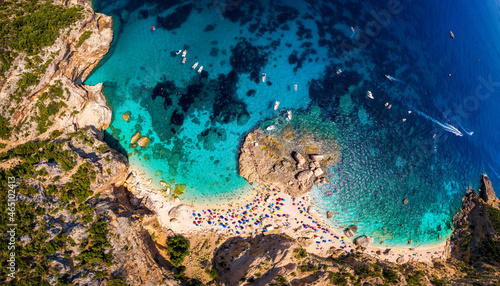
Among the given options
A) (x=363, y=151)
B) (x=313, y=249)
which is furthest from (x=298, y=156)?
(x=313, y=249)

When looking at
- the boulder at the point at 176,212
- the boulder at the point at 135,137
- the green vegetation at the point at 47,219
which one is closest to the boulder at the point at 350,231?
the boulder at the point at 176,212

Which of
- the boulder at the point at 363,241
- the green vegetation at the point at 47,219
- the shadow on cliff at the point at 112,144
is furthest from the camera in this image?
the boulder at the point at 363,241

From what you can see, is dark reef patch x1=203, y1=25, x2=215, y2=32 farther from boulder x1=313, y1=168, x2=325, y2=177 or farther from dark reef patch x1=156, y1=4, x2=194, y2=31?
boulder x1=313, y1=168, x2=325, y2=177

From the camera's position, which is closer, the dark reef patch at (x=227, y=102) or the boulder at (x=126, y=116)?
the boulder at (x=126, y=116)

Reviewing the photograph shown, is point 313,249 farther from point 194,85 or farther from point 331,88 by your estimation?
point 194,85

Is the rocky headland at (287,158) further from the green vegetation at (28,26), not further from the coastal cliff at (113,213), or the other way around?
the green vegetation at (28,26)

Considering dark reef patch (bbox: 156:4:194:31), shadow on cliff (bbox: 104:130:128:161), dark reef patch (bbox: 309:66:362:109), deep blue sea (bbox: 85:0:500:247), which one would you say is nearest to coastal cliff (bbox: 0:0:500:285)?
shadow on cliff (bbox: 104:130:128:161)
